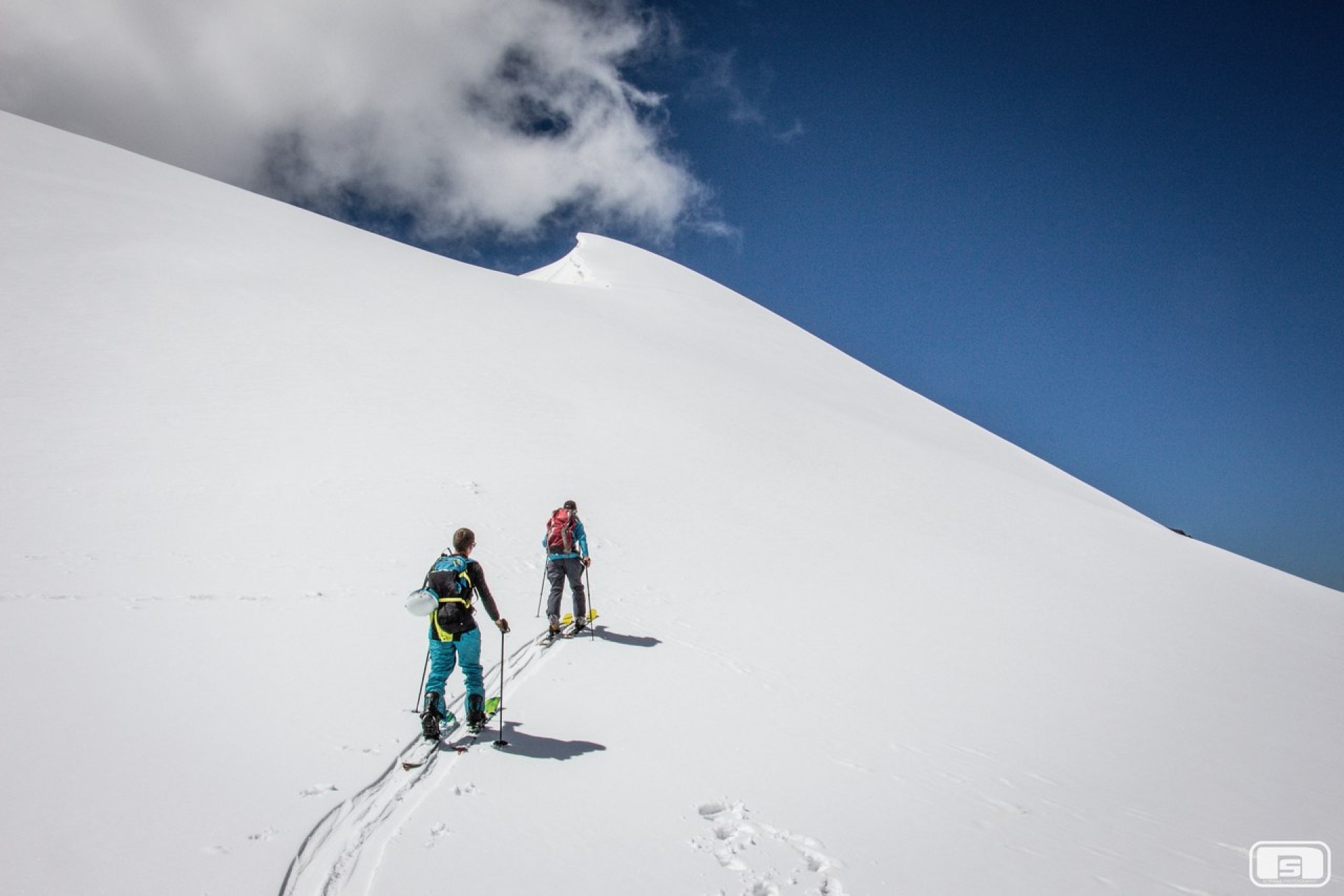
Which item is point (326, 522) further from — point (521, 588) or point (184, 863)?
point (184, 863)

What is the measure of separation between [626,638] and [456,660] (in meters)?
3.13

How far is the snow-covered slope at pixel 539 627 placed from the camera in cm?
370

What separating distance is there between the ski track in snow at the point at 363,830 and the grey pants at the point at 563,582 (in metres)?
3.23

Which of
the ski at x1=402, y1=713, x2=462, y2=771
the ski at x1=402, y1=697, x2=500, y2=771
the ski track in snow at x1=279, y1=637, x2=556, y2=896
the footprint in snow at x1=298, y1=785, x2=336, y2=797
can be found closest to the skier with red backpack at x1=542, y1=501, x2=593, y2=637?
the ski at x1=402, y1=697, x2=500, y2=771

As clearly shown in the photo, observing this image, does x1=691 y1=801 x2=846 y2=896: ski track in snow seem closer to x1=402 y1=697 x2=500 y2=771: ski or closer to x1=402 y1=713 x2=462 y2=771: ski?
x1=402 y1=697 x2=500 y2=771: ski

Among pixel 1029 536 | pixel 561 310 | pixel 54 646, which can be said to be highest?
pixel 561 310

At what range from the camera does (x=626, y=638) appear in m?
7.81

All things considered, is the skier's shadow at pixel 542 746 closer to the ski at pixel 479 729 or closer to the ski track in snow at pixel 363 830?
the ski at pixel 479 729

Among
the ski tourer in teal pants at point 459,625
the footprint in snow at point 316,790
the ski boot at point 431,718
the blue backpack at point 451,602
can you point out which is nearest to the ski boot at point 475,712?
the ski tourer in teal pants at point 459,625

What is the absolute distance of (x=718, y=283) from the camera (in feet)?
177

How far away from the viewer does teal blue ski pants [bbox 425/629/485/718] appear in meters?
4.71

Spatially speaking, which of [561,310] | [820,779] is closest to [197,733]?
[820,779]

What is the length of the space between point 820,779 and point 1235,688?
7.94 m

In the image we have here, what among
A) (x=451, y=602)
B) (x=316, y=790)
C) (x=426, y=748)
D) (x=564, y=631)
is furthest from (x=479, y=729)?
(x=564, y=631)
